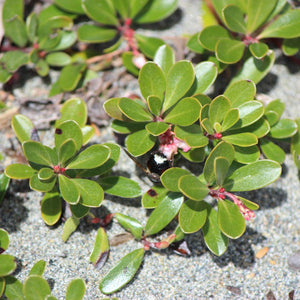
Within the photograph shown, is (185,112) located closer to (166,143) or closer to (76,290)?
(166,143)

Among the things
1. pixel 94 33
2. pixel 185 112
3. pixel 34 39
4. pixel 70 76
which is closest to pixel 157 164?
pixel 185 112

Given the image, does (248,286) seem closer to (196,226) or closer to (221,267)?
(221,267)

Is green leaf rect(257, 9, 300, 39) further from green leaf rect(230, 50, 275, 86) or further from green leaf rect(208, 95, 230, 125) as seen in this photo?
green leaf rect(208, 95, 230, 125)

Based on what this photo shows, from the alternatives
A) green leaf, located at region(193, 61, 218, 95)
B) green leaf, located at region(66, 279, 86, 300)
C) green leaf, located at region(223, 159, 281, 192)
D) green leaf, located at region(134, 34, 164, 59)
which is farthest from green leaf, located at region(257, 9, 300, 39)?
green leaf, located at region(66, 279, 86, 300)

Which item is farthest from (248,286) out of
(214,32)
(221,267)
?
(214,32)

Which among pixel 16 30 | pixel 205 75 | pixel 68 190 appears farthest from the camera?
pixel 16 30

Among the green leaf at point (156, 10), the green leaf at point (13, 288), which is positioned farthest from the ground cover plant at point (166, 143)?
the green leaf at point (156, 10)
